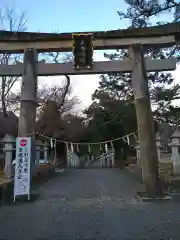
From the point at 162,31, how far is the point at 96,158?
24.2m

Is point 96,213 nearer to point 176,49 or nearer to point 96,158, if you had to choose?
point 176,49

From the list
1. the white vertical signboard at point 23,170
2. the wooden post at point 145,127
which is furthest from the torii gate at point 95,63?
the white vertical signboard at point 23,170

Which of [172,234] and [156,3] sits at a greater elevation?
[156,3]

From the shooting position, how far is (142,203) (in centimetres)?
823

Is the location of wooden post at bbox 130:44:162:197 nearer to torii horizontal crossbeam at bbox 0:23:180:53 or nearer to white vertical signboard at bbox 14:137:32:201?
torii horizontal crossbeam at bbox 0:23:180:53

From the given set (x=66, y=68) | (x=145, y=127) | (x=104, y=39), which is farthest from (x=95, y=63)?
(x=145, y=127)

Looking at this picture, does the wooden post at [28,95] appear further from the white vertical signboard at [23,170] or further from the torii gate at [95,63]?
the white vertical signboard at [23,170]

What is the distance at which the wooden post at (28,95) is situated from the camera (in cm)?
950

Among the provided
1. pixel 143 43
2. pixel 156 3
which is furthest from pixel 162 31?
pixel 156 3

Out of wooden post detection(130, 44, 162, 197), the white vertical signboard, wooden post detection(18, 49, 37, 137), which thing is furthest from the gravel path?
wooden post detection(18, 49, 37, 137)

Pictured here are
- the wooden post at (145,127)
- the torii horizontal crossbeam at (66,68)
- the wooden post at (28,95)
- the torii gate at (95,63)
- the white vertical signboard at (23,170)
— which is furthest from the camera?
the torii horizontal crossbeam at (66,68)

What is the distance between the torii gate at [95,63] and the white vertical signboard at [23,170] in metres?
0.98

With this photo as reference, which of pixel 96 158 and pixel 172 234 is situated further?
pixel 96 158

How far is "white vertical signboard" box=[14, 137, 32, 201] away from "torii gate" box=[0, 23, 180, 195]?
978mm
